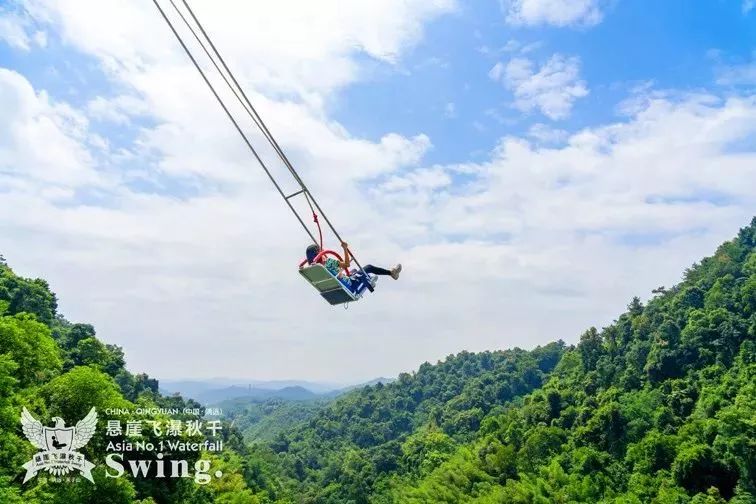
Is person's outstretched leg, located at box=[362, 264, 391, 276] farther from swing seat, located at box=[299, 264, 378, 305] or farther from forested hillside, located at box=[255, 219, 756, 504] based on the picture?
forested hillside, located at box=[255, 219, 756, 504]

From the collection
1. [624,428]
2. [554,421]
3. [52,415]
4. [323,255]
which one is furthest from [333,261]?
[554,421]

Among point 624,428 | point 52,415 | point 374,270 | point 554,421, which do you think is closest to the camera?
point 374,270

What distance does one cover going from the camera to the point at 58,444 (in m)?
20.7

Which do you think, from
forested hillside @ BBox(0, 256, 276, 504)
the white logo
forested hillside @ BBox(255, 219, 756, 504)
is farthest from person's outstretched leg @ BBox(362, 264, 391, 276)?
forested hillside @ BBox(255, 219, 756, 504)

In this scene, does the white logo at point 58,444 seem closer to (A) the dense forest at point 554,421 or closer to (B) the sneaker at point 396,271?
(A) the dense forest at point 554,421

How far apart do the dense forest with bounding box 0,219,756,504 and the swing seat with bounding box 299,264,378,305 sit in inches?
442

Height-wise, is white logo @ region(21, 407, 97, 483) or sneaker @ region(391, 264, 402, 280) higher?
sneaker @ region(391, 264, 402, 280)

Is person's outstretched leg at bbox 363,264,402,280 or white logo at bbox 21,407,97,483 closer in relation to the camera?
person's outstretched leg at bbox 363,264,402,280

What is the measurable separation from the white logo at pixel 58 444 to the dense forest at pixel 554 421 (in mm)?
395

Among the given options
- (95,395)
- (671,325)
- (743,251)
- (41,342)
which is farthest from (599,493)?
(743,251)

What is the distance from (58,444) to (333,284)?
51.3ft

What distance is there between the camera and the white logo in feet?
62.9

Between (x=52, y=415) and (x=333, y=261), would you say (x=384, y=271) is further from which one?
(x=52, y=415)

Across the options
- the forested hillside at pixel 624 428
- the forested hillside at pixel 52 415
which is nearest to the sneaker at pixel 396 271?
the forested hillside at pixel 52 415
